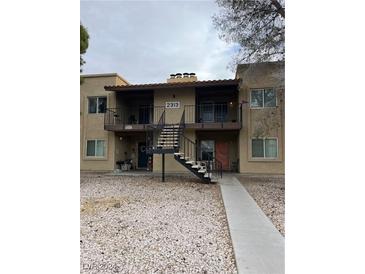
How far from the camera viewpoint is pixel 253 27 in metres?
10.1

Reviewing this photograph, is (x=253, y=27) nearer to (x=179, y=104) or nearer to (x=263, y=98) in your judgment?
(x=263, y=98)

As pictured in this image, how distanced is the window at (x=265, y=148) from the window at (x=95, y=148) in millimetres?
9090

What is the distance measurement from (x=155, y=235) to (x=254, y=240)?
1.60 metres

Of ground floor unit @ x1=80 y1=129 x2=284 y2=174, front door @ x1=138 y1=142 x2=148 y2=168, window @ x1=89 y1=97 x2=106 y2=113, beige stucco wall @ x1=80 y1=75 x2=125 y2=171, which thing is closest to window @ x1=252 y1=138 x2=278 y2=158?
ground floor unit @ x1=80 y1=129 x2=284 y2=174

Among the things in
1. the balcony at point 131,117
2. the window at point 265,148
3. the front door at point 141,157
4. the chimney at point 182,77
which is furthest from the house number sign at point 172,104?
the window at point 265,148

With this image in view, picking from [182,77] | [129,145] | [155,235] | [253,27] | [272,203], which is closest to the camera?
[155,235]

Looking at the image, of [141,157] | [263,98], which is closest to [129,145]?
[141,157]

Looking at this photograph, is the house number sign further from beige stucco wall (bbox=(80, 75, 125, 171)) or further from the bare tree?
the bare tree

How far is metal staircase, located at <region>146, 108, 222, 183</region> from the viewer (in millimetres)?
11234

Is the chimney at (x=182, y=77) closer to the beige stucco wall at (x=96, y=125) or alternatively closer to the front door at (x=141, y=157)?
the beige stucco wall at (x=96, y=125)

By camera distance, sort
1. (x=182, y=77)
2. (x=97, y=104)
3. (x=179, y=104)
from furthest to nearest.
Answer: (x=182, y=77) → (x=97, y=104) → (x=179, y=104)

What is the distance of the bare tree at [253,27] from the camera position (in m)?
9.51
